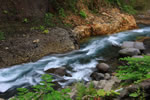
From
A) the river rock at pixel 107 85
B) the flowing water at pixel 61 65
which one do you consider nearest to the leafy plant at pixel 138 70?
the river rock at pixel 107 85

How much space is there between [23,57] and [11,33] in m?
1.63

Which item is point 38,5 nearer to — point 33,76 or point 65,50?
point 65,50

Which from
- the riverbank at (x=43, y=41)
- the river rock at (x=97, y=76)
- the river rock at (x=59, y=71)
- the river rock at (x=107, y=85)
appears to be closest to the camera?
the river rock at (x=107, y=85)

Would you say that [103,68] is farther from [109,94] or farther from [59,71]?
[109,94]

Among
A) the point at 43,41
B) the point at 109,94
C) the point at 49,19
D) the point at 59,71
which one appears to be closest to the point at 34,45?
the point at 43,41

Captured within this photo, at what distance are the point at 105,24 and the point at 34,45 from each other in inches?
281

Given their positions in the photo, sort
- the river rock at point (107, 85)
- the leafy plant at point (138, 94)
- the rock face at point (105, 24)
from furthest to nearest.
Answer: the rock face at point (105, 24), the river rock at point (107, 85), the leafy plant at point (138, 94)

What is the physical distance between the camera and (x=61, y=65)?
280 inches

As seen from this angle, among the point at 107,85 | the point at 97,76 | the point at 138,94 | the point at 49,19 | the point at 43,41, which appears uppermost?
the point at 49,19

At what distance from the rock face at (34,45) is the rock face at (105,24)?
1888 millimetres

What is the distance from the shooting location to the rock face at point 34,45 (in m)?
6.64

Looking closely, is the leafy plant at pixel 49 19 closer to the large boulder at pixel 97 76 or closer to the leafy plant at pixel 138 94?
the large boulder at pixel 97 76

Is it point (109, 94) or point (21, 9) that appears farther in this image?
point (21, 9)

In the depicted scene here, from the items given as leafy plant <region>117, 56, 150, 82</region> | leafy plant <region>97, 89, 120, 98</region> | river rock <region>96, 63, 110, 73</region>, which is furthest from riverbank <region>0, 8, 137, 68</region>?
leafy plant <region>117, 56, 150, 82</region>
